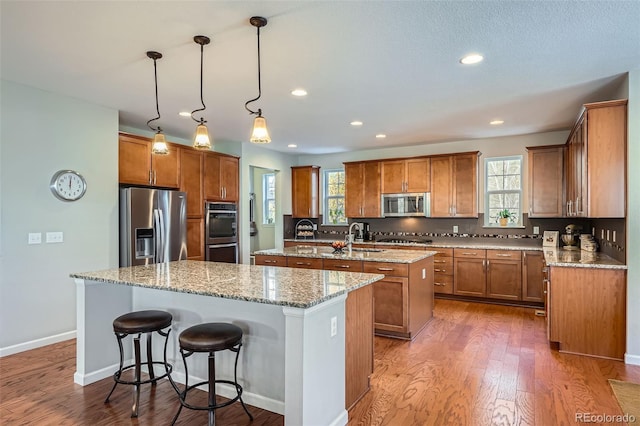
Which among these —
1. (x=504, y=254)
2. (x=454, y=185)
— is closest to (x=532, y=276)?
(x=504, y=254)

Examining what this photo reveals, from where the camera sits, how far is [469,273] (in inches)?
228

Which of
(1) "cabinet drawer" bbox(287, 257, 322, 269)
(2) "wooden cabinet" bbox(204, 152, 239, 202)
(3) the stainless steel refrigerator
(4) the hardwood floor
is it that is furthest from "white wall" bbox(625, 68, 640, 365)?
(2) "wooden cabinet" bbox(204, 152, 239, 202)

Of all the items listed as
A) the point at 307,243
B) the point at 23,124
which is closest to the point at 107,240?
the point at 23,124

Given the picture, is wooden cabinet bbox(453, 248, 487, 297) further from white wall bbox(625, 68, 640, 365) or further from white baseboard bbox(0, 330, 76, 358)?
white baseboard bbox(0, 330, 76, 358)

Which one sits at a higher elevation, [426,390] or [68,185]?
[68,185]

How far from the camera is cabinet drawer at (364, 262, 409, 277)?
399 centimetres

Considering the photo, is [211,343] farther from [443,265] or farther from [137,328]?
[443,265]

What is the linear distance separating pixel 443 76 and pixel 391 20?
1156 mm

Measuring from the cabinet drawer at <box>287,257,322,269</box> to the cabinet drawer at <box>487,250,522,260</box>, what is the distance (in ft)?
9.06

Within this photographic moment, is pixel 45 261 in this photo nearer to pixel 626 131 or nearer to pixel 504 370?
pixel 504 370

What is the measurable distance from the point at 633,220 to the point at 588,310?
0.89 metres

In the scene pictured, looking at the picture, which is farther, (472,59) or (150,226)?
(150,226)

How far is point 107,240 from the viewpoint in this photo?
4.36 meters

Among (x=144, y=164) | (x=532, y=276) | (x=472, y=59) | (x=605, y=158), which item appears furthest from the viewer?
(x=532, y=276)
